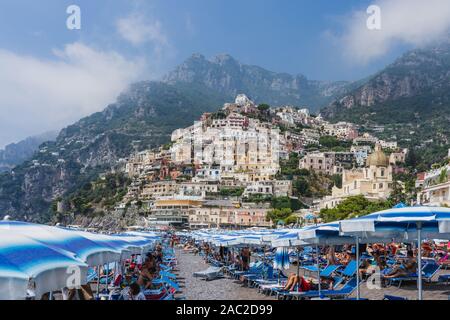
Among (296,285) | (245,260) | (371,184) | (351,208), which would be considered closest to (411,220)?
(296,285)

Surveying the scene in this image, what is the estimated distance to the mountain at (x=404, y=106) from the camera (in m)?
156

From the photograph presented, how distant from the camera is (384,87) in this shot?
19062cm

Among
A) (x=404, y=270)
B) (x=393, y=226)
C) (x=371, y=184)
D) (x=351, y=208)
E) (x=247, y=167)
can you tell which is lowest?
(x=351, y=208)

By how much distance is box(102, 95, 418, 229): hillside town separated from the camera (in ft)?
315

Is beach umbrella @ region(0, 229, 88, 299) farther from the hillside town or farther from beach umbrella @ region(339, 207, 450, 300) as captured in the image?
the hillside town

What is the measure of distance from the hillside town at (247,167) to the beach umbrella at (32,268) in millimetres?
67195

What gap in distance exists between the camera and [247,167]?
125 meters

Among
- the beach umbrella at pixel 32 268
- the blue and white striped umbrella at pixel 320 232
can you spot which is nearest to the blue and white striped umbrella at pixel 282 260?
the blue and white striped umbrella at pixel 320 232

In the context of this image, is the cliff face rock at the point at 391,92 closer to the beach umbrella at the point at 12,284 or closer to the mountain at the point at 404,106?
the mountain at the point at 404,106

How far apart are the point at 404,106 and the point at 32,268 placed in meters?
185

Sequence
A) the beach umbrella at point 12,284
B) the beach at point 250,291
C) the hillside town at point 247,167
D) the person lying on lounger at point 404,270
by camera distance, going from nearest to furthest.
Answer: the beach umbrella at point 12,284
the beach at point 250,291
the person lying on lounger at point 404,270
the hillside town at point 247,167

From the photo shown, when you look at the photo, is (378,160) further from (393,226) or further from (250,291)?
(393,226)

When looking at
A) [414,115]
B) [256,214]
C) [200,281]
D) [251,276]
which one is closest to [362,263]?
[251,276]
